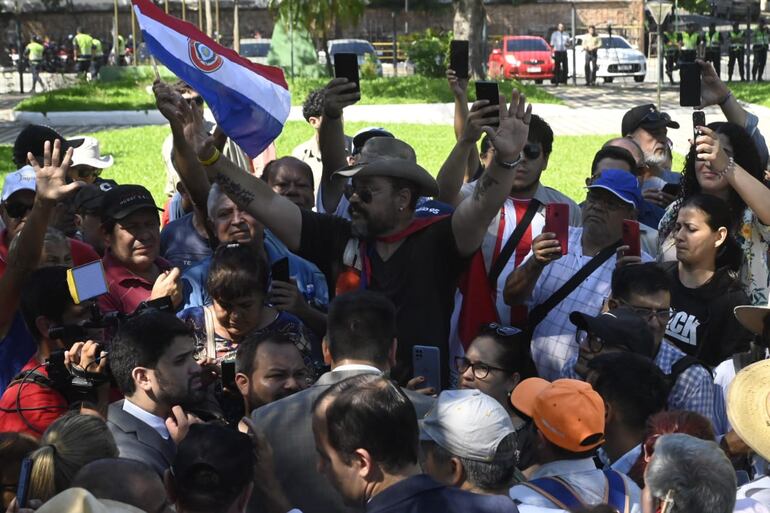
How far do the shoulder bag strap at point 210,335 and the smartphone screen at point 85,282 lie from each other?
33.3 inches

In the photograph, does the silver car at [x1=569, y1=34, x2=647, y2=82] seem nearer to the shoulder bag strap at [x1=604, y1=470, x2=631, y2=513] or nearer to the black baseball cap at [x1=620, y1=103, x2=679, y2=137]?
the black baseball cap at [x1=620, y1=103, x2=679, y2=137]

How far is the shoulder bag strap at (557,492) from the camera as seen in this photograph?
392 centimetres

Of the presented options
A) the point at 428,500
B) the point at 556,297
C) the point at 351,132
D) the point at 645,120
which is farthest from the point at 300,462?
the point at 351,132

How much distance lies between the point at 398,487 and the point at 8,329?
2.77 metres

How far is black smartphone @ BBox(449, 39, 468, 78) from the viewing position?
7.02m

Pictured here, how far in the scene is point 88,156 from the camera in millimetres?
8359

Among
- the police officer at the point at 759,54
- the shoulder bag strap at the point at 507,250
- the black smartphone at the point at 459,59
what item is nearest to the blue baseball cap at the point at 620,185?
the shoulder bag strap at the point at 507,250

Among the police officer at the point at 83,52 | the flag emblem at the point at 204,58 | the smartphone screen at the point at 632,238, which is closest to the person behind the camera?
the smartphone screen at the point at 632,238

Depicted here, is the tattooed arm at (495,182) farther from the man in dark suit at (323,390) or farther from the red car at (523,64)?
the red car at (523,64)

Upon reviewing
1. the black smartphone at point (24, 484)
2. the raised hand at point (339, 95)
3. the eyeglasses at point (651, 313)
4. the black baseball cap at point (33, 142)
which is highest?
the raised hand at point (339, 95)

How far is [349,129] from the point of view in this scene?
73.6 ft

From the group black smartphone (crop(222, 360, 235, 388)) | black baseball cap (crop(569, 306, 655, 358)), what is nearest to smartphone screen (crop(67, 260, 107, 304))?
black smartphone (crop(222, 360, 235, 388))

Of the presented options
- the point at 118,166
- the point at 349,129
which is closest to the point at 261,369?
the point at 118,166

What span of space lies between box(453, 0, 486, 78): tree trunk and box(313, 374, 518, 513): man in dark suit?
27.8 meters
